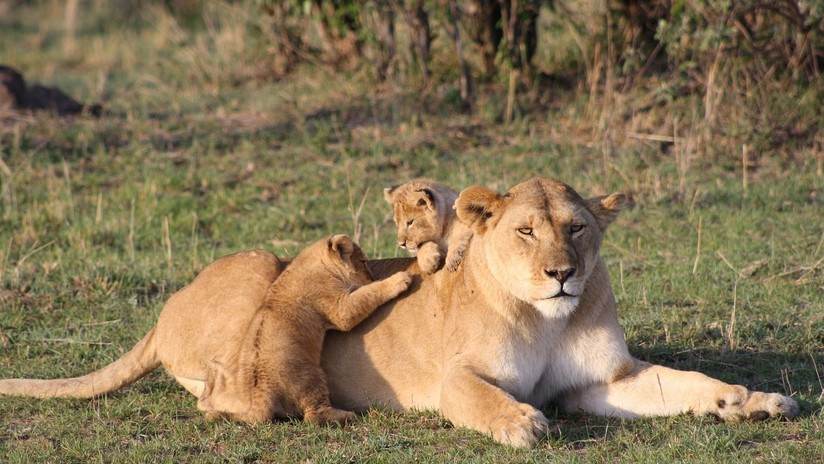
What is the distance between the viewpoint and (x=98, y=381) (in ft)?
17.5

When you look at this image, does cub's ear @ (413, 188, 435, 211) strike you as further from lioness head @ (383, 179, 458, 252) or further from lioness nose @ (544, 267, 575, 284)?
lioness nose @ (544, 267, 575, 284)

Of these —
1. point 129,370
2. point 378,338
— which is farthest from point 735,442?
point 129,370

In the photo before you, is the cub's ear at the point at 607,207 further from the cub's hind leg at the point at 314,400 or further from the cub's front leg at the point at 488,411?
the cub's hind leg at the point at 314,400

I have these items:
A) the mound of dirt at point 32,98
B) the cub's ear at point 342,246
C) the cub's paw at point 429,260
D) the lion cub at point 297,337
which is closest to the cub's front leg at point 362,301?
the lion cub at point 297,337

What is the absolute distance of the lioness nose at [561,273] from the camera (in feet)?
14.1

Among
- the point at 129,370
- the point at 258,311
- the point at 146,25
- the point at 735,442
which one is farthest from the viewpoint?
the point at 146,25

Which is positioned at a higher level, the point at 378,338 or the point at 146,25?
the point at 378,338

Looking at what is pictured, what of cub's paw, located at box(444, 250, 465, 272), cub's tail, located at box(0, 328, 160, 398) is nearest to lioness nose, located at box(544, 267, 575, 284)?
cub's paw, located at box(444, 250, 465, 272)

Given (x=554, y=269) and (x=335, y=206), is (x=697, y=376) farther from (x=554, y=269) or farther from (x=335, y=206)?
(x=335, y=206)

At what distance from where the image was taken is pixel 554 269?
4293mm

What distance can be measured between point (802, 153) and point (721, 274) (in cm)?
297

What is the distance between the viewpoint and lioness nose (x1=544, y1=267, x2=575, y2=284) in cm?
430

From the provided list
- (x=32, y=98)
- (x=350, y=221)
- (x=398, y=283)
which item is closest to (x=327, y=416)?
(x=398, y=283)

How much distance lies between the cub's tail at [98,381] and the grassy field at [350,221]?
0.06 meters
